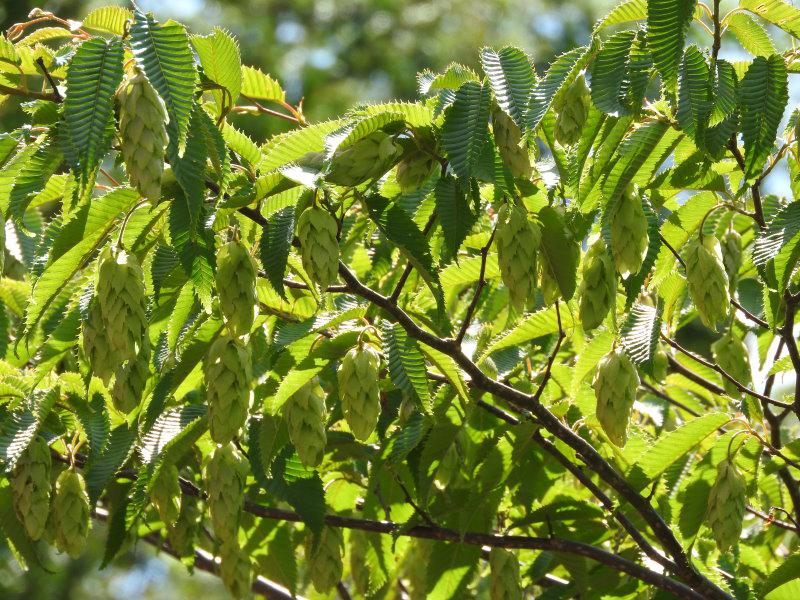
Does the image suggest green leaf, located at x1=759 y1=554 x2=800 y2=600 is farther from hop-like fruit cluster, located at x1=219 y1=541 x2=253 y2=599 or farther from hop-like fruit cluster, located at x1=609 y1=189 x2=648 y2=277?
hop-like fruit cluster, located at x1=219 y1=541 x2=253 y2=599

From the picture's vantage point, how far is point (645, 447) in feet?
6.56

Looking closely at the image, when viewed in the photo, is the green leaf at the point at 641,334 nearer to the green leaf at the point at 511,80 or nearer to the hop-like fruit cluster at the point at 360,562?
the green leaf at the point at 511,80

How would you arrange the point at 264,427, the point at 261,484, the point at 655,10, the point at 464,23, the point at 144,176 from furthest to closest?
the point at 464,23, the point at 261,484, the point at 264,427, the point at 655,10, the point at 144,176

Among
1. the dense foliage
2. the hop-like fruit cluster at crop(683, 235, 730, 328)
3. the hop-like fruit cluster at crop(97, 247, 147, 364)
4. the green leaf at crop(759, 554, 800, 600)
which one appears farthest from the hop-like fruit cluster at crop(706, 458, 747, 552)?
the hop-like fruit cluster at crop(97, 247, 147, 364)

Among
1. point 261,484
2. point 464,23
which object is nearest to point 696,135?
A: point 261,484

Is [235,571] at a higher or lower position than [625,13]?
lower

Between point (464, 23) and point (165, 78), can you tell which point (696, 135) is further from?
point (464, 23)

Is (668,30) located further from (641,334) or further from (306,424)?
(306,424)

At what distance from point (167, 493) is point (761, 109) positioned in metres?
1.16

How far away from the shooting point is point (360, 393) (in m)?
1.53

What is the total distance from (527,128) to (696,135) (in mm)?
223

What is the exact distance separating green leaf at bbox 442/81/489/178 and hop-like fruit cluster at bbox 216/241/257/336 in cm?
31

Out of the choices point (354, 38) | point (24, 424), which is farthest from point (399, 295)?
point (354, 38)

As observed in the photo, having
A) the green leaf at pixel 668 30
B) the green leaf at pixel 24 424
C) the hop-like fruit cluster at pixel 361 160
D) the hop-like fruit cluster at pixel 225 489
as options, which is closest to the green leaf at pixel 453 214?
the hop-like fruit cluster at pixel 361 160
